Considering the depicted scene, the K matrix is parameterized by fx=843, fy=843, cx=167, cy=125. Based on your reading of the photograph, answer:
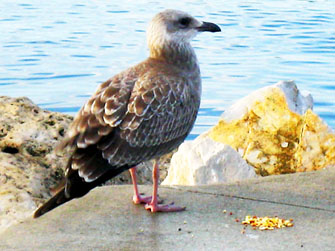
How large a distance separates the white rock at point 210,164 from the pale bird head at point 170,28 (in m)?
1.32

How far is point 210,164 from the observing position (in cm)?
884

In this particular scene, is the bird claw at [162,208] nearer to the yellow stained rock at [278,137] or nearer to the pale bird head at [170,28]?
the pale bird head at [170,28]

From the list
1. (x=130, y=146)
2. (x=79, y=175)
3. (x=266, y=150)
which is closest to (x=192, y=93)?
(x=130, y=146)

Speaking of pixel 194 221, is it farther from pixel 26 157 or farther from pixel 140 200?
pixel 26 157

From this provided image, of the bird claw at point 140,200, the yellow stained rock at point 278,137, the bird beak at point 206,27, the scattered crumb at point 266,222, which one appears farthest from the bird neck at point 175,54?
the yellow stained rock at point 278,137

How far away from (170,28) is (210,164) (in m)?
1.63

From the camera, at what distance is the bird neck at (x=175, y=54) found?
7.96 m

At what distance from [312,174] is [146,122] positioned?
2.14m

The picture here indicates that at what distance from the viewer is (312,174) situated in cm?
866

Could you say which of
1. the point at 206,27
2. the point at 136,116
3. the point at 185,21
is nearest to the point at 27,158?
the point at 136,116

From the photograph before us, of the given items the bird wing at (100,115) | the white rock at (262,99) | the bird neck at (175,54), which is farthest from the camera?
the white rock at (262,99)

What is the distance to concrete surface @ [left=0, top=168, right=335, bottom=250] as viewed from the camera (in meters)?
6.71

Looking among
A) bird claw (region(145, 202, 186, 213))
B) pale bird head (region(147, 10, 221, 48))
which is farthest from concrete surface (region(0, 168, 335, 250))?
pale bird head (region(147, 10, 221, 48))

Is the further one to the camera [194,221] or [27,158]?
[27,158]
